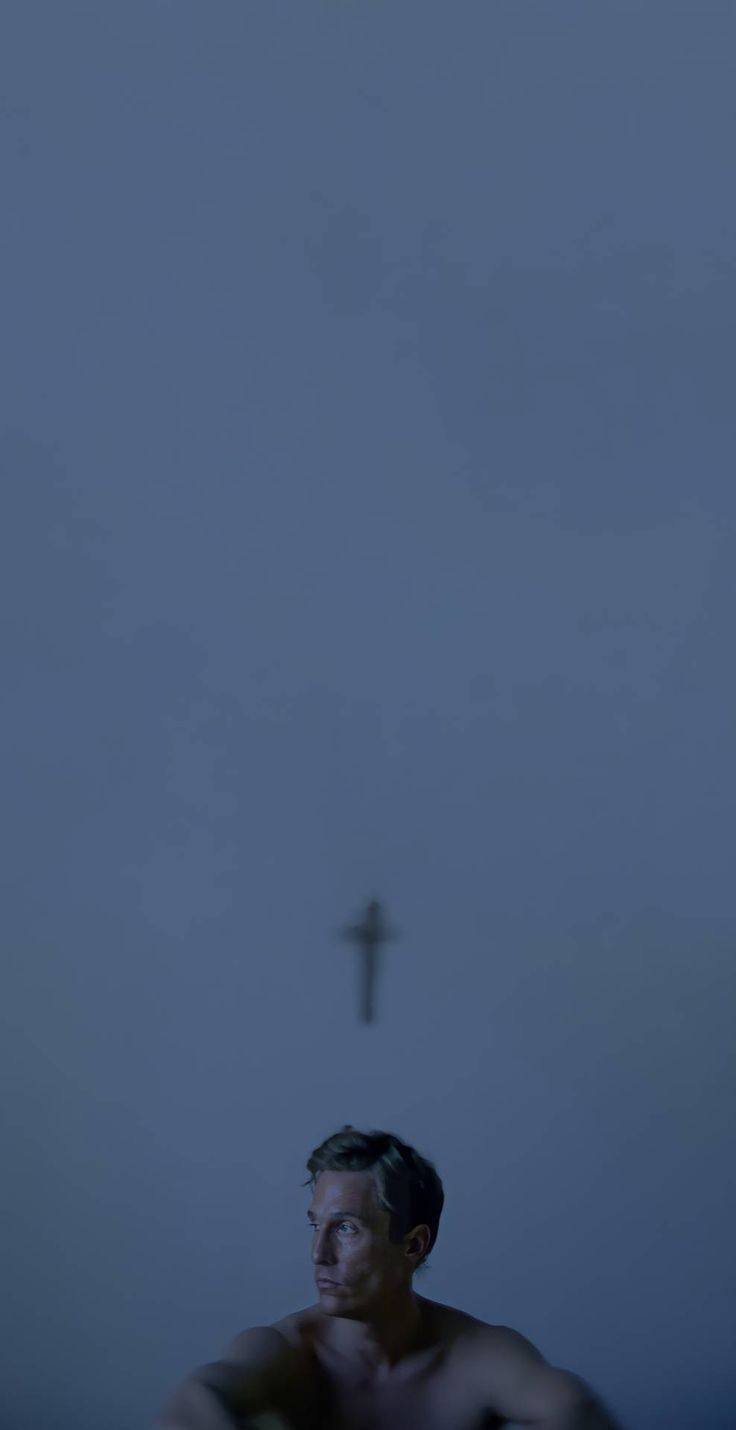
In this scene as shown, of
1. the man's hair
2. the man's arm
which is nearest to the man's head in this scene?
the man's hair

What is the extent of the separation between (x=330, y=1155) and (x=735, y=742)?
681 millimetres

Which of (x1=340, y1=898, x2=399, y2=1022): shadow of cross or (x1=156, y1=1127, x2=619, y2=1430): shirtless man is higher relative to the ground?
(x1=340, y1=898, x2=399, y2=1022): shadow of cross

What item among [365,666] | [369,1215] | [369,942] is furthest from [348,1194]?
[365,666]

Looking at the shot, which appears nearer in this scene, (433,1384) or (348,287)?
(433,1384)

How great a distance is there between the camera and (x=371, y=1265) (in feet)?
5.04

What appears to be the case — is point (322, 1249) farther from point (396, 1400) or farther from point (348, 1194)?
point (396, 1400)

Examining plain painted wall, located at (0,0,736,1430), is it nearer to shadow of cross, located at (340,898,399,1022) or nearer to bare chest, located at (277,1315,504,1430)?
shadow of cross, located at (340,898,399,1022)

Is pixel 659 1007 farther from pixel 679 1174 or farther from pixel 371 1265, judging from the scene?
pixel 371 1265

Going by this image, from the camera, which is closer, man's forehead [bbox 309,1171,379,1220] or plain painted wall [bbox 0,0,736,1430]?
man's forehead [bbox 309,1171,379,1220]

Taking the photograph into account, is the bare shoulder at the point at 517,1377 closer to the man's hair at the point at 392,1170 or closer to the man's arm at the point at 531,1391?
the man's arm at the point at 531,1391

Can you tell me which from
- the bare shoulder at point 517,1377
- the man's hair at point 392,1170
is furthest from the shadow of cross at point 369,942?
the bare shoulder at point 517,1377

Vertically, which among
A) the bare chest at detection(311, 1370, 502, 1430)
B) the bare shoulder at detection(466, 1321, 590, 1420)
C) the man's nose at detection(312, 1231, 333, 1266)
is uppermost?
the man's nose at detection(312, 1231, 333, 1266)

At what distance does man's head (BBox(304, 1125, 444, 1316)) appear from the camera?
60.5 inches

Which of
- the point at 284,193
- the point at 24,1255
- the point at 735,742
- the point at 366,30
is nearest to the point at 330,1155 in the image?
the point at 24,1255
